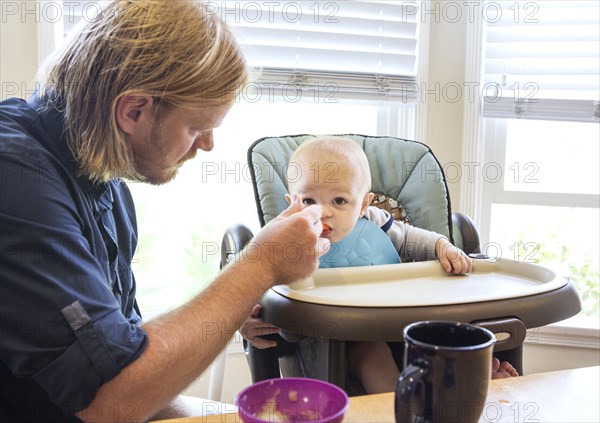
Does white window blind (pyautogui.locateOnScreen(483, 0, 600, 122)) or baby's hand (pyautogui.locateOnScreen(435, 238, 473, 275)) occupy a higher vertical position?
white window blind (pyautogui.locateOnScreen(483, 0, 600, 122))

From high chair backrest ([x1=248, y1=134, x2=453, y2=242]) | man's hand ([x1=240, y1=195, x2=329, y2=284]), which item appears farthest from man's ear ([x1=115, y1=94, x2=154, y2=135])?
high chair backrest ([x1=248, y1=134, x2=453, y2=242])

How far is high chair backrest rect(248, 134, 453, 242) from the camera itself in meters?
1.78

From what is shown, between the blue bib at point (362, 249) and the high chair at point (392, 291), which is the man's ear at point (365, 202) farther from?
the high chair at point (392, 291)

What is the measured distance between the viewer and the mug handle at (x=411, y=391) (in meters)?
0.61

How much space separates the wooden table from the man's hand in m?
0.33

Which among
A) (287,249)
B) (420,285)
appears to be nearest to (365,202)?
(420,285)

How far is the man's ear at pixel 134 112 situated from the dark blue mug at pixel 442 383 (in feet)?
2.23

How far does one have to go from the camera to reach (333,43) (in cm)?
236

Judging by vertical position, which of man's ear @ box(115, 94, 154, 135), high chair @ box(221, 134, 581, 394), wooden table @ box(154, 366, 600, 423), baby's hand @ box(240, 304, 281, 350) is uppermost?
man's ear @ box(115, 94, 154, 135)

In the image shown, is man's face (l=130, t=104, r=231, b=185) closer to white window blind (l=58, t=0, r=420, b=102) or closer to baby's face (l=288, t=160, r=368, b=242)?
baby's face (l=288, t=160, r=368, b=242)

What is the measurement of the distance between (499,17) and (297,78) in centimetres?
88

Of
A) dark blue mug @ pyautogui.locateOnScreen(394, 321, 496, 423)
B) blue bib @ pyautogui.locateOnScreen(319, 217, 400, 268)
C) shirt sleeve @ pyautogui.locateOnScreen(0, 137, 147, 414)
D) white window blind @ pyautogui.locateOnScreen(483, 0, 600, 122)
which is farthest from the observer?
white window blind @ pyautogui.locateOnScreen(483, 0, 600, 122)

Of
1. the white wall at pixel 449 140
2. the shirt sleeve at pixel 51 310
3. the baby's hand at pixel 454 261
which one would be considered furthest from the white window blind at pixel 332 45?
the shirt sleeve at pixel 51 310

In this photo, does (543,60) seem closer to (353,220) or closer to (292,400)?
(353,220)
